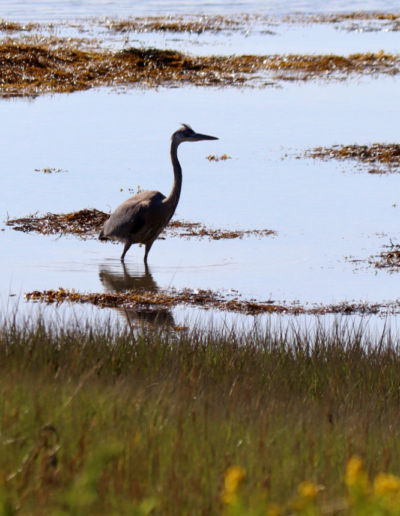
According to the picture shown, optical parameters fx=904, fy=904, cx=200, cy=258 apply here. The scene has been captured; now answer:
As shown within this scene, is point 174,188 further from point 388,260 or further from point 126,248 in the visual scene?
point 388,260

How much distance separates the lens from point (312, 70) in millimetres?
34594

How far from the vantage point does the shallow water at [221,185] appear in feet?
39.9

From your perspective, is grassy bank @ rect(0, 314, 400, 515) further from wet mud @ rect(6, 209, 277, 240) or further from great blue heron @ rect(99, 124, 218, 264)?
wet mud @ rect(6, 209, 277, 240)

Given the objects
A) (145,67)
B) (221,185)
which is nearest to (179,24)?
(145,67)

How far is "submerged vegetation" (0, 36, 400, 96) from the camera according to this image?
31375mm

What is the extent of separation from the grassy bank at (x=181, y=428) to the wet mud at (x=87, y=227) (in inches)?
288

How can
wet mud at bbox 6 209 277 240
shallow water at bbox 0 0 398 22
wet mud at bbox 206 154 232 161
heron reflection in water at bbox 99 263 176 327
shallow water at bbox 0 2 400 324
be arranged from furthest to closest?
shallow water at bbox 0 0 398 22 → wet mud at bbox 206 154 232 161 → wet mud at bbox 6 209 277 240 → shallow water at bbox 0 2 400 324 → heron reflection in water at bbox 99 263 176 327

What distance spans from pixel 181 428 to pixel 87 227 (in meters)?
10.8

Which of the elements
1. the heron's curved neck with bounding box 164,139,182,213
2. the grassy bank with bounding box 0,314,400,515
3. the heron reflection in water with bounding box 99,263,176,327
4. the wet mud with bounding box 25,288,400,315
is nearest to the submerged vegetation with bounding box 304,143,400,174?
the heron's curved neck with bounding box 164,139,182,213

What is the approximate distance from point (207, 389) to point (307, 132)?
1867 cm

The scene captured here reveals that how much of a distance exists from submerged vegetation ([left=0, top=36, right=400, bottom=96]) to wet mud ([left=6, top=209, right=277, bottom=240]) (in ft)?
50.6

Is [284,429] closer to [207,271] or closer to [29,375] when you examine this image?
[29,375]

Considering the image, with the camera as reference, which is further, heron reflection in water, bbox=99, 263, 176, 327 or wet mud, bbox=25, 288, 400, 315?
heron reflection in water, bbox=99, 263, 176, 327

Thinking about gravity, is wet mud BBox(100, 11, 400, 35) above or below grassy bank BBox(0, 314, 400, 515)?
above
